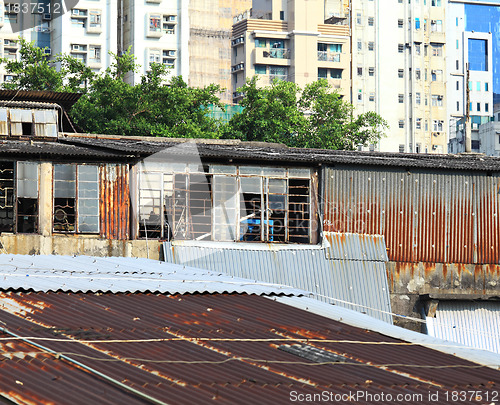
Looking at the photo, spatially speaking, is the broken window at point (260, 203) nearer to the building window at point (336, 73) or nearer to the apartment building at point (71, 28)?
the apartment building at point (71, 28)

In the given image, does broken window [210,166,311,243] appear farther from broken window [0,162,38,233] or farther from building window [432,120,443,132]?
building window [432,120,443,132]

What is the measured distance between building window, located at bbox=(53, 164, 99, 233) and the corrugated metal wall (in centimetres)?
722

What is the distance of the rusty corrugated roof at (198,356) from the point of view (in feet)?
33.7

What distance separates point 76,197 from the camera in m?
25.5

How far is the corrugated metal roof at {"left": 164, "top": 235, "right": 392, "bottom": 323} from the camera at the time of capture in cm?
2494

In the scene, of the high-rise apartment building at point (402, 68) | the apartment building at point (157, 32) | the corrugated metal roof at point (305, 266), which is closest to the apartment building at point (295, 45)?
the high-rise apartment building at point (402, 68)

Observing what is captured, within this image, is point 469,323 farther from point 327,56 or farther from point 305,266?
point 327,56

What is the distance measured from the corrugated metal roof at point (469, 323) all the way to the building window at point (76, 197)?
35.7ft

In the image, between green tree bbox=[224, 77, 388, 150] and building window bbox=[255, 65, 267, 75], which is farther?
building window bbox=[255, 65, 267, 75]

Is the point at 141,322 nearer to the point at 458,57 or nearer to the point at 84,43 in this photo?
the point at 84,43

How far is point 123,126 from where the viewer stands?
161 ft

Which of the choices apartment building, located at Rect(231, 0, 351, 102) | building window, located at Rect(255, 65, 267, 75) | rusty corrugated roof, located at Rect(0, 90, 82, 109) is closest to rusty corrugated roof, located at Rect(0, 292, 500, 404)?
rusty corrugated roof, located at Rect(0, 90, 82, 109)

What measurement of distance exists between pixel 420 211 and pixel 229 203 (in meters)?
6.21

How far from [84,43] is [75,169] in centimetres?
5846
